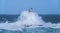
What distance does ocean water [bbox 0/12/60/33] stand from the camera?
1354mm

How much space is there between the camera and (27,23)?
137 cm

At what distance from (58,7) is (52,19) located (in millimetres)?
197

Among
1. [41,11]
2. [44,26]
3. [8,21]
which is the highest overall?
[41,11]

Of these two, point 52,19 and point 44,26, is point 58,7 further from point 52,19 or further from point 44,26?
point 44,26

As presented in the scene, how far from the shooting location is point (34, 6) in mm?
1382

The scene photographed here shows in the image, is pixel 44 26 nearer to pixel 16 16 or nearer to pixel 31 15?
pixel 31 15

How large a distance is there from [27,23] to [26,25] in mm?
32

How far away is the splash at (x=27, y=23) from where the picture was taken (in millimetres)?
1355

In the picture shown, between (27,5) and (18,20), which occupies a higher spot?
(27,5)

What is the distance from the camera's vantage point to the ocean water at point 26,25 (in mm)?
1354

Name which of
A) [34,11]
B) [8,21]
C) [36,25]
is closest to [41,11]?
[34,11]

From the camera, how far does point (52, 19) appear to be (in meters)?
1.38

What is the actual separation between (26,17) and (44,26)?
29cm

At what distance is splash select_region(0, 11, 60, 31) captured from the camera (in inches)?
53.4
